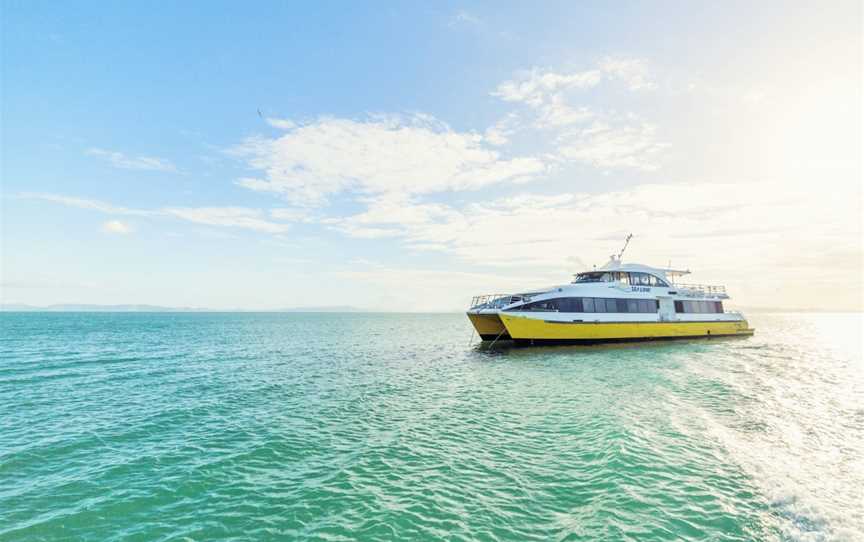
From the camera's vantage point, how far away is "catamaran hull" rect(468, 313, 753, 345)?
31547 mm

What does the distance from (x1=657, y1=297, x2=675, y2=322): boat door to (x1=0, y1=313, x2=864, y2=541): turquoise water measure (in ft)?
57.5

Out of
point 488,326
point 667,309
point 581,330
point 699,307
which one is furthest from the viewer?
point 699,307

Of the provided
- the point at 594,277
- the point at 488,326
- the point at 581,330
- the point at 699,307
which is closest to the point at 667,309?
the point at 699,307

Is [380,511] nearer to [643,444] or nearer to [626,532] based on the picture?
[626,532]

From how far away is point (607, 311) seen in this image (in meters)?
34.5

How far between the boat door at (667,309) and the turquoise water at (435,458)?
1753cm

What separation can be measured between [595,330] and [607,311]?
2.44 metres

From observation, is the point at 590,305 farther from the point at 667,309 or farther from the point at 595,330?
the point at 667,309

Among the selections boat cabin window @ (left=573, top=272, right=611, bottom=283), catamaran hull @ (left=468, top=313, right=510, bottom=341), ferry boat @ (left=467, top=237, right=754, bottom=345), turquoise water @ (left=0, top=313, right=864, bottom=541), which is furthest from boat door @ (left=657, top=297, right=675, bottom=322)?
turquoise water @ (left=0, top=313, right=864, bottom=541)

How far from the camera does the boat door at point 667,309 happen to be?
38.0 m

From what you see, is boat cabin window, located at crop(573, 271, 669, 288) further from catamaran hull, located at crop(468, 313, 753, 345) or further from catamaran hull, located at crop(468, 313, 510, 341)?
catamaran hull, located at crop(468, 313, 510, 341)

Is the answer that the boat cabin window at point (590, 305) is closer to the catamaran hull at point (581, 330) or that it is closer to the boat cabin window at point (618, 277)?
the catamaran hull at point (581, 330)

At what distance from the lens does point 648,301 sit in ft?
122

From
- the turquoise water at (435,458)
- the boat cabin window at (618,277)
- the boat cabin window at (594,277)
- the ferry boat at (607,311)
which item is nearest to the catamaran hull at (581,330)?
the ferry boat at (607,311)
